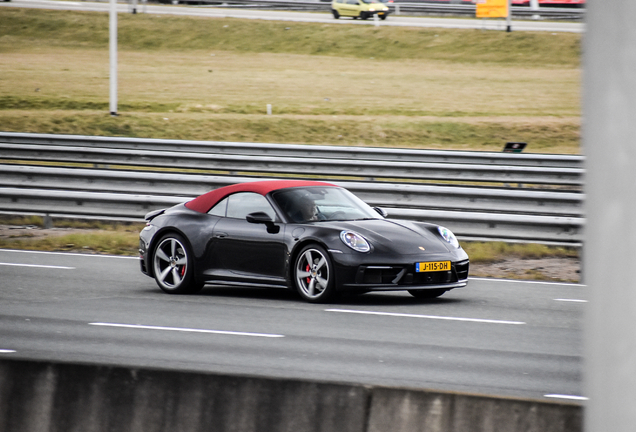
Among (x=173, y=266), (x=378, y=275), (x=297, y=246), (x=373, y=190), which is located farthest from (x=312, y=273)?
(x=373, y=190)

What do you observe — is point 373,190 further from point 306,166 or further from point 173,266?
point 173,266

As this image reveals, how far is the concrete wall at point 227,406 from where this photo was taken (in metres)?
3.24

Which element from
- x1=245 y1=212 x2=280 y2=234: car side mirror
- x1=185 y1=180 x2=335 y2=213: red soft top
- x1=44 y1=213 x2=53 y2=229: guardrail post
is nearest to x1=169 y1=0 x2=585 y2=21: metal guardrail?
x1=44 y1=213 x2=53 y2=229: guardrail post

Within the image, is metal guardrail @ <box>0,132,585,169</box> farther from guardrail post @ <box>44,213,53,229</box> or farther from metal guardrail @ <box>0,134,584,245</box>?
guardrail post @ <box>44,213,53,229</box>

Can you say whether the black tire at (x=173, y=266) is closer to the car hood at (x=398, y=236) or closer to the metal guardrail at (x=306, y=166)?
the car hood at (x=398, y=236)

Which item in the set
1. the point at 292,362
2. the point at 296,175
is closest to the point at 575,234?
the point at 292,362

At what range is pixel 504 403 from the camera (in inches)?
127

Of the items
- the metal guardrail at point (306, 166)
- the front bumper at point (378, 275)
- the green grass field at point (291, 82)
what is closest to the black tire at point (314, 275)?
the front bumper at point (378, 275)

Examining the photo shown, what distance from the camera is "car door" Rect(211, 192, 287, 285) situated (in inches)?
383

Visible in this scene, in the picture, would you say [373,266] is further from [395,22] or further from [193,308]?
[395,22]

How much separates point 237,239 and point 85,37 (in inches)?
1672

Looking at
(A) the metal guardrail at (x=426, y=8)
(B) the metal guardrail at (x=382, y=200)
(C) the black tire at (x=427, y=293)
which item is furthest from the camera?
(A) the metal guardrail at (x=426, y=8)

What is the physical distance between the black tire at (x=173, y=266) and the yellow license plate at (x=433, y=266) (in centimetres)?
259

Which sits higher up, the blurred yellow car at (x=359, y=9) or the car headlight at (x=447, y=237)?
the blurred yellow car at (x=359, y=9)
